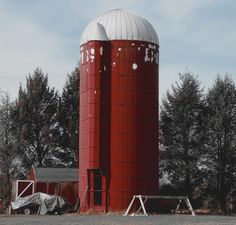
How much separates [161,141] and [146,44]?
15.2m

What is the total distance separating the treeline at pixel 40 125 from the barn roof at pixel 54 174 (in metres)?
10.6

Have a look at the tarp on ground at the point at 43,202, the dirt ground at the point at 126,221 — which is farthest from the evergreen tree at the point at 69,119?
the dirt ground at the point at 126,221

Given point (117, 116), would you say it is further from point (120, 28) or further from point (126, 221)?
point (126, 221)

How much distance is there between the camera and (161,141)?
54062 millimetres

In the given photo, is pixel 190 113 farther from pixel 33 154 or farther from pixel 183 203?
pixel 33 154

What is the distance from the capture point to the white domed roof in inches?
1583

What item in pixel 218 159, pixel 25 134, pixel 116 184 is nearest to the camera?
pixel 116 184

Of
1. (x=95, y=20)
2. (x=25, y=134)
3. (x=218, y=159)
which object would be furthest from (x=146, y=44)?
(x=25, y=134)

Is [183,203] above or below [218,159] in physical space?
below

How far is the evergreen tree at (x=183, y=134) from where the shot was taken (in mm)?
52531

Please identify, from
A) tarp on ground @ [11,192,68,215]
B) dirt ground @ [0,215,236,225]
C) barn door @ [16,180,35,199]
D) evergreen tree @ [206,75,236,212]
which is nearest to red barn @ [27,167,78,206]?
barn door @ [16,180,35,199]

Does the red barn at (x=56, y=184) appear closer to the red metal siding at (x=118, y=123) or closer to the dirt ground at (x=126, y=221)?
the red metal siding at (x=118, y=123)

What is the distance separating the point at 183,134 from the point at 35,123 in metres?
15.9

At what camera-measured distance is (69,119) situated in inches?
2431
